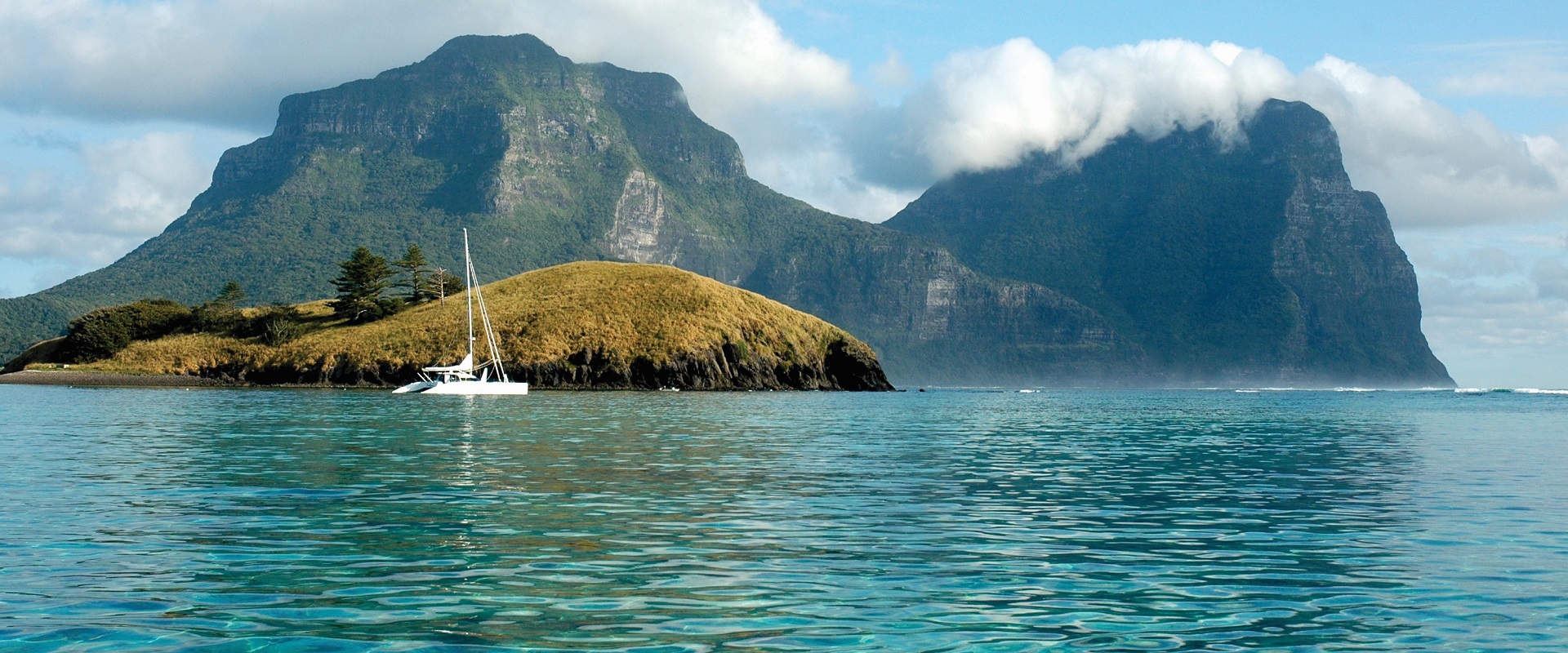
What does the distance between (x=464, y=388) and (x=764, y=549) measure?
95952mm

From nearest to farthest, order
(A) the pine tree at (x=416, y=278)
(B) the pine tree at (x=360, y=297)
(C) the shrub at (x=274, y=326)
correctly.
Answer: (C) the shrub at (x=274, y=326) < (B) the pine tree at (x=360, y=297) < (A) the pine tree at (x=416, y=278)

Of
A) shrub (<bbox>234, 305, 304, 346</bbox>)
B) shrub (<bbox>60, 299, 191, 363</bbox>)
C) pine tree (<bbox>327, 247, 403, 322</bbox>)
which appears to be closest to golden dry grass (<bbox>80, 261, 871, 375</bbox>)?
shrub (<bbox>234, 305, 304, 346</bbox>)

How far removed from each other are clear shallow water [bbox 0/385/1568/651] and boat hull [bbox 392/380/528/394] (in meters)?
67.4

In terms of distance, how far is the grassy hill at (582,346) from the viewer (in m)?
140

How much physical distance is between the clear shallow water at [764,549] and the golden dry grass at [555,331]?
103 metres

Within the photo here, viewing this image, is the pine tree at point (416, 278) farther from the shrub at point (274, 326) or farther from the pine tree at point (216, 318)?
the pine tree at point (216, 318)

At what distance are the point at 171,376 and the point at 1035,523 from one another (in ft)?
464

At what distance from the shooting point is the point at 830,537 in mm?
18781

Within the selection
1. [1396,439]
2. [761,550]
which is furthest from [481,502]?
[1396,439]

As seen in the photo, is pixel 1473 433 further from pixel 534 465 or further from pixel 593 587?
pixel 593 587

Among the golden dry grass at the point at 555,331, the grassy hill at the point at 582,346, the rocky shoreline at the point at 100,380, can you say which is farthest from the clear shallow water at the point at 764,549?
the rocky shoreline at the point at 100,380

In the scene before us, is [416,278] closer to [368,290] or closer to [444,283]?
[444,283]

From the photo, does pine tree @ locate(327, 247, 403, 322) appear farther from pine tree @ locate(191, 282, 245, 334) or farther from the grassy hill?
pine tree @ locate(191, 282, 245, 334)

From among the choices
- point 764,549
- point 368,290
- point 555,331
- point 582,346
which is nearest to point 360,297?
point 368,290
